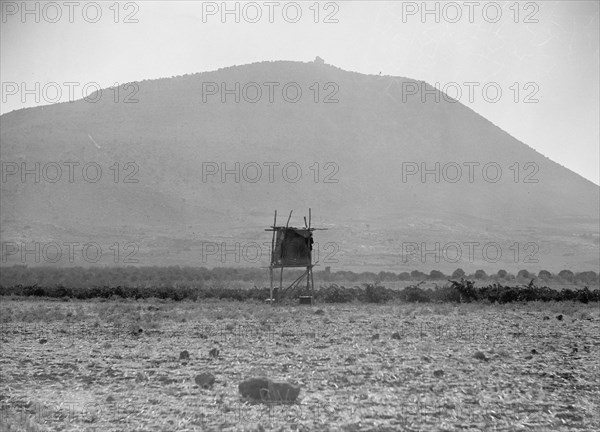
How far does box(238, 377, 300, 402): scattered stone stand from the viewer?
1087 cm

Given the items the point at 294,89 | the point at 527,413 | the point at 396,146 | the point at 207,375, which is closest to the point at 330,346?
the point at 207,375

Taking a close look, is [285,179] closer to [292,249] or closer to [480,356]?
[292,249]

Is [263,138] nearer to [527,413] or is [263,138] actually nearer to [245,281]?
[245,281]

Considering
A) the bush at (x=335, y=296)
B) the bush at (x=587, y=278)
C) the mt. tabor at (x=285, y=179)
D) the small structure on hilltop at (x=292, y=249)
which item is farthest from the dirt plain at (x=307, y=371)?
the mt. tabor at (x=285, y=179)

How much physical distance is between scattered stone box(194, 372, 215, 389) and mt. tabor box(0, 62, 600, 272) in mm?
56789

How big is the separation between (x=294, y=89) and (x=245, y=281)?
11071 cm

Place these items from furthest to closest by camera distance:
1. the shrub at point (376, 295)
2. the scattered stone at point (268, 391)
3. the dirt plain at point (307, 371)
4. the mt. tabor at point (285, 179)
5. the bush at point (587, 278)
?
the mt. tabor at point (285, 179) → the bush at point (587, 278) → the shrub at point (376, 295) → the scattered stone at point (268, 391) → the dirt plain at point (307, 371)

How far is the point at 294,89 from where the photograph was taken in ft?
513

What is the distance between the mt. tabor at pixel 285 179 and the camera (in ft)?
275

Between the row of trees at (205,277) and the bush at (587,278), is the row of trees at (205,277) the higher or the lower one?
the higher one

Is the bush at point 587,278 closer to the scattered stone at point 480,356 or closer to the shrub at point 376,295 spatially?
the shrub at point 376,295

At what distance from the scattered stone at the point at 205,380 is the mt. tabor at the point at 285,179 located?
2236 inches

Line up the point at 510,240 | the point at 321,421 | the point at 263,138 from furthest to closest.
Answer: the point at 263,138
the point at 510,240
the point at 321,421

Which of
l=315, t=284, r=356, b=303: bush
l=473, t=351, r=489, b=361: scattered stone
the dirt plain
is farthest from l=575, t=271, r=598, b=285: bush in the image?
l=473, t=351, r=489, b=361: scattered stone
